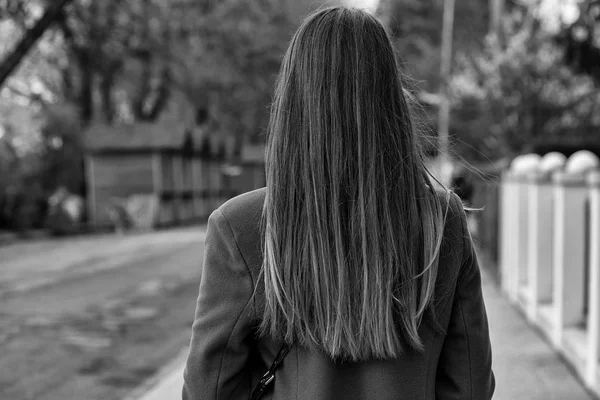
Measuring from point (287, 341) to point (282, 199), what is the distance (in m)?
0.33

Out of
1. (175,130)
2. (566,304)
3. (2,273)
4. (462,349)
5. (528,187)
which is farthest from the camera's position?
(175,130)

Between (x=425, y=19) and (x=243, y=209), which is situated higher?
(x=425, y=19)

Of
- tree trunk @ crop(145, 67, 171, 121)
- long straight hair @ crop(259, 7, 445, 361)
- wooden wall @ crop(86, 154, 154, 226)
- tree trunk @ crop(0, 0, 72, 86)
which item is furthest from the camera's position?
tree trunk @ crop(145, 67, 171, 121)

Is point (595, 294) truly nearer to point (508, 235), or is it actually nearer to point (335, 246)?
point (335, 246)

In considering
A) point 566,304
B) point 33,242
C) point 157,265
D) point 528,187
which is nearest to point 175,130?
point 33,242

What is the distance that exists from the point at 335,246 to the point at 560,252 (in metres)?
4.74

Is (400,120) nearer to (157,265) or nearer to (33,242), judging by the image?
(157,265)

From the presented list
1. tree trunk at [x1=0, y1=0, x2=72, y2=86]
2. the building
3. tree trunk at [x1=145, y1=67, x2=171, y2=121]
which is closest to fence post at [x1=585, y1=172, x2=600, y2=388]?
tree trunk at [x1=0, y1=0, x2=72, y2=86]

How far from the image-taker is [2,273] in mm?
13148

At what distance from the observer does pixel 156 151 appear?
27234mm

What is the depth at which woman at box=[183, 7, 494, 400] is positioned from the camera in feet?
5.61

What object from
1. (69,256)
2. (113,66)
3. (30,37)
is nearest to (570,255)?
(30,37)

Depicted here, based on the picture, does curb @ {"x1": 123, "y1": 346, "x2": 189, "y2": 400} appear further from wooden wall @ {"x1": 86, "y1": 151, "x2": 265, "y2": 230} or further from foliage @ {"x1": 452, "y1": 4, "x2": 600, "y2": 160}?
wooden wall @ {"x1": 86, "y1": 151, "x2": 265, "y2": 230}

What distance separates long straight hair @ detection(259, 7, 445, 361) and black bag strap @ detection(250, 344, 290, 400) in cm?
6
